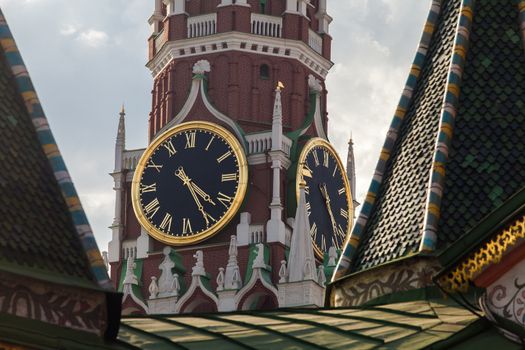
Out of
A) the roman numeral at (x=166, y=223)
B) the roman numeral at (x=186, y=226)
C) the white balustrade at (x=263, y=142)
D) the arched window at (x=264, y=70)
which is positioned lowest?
the roman numeral at (x=186, y=226)

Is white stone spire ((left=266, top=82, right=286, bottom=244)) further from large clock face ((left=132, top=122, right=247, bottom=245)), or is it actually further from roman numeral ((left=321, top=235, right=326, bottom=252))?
roman numeral ((left=321, top=235, right=326, bottom=252))

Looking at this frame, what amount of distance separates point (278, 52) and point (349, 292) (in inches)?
2392

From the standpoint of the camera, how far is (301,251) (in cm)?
6806

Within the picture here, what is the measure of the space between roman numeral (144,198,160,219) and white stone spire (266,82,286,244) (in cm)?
457

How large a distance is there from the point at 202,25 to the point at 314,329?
64.1m

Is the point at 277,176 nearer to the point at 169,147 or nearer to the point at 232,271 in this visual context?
the point at 169,147

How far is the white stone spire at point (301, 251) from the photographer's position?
6738 cm

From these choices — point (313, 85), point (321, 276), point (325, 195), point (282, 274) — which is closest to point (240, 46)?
point (313, 85)

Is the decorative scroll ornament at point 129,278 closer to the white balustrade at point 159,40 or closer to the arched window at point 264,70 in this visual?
the arched window at point 264,70

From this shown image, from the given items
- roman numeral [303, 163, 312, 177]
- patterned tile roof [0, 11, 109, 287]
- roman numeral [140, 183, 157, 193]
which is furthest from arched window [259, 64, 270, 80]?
patterned tile roof [0, 11, 109, 287]

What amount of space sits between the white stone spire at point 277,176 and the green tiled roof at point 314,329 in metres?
56.8

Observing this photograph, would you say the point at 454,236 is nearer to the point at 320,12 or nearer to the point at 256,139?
the point at 256,139

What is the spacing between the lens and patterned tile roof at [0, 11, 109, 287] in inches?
491

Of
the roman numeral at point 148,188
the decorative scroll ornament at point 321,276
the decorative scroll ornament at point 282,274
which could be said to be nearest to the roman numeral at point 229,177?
the roman numeral at point 148,188
